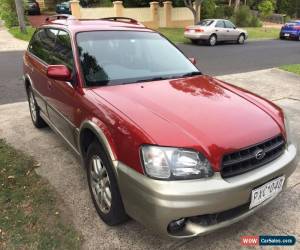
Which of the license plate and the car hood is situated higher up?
the car hood

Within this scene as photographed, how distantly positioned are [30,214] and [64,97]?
126cm

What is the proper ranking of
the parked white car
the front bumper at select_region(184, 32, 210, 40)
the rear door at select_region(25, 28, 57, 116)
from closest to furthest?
1. the rear door at select_region(25, 28, 57, 116)
2. the front bumper at select_region(184, 32, 210, 40)
3. the parked white car

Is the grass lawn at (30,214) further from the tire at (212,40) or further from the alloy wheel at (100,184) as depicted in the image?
the tire at (212,40)

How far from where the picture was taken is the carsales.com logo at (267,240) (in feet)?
9.55

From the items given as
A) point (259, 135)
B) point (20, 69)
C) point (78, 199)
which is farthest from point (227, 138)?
point (20, 69)

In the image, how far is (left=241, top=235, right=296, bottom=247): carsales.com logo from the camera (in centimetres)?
291

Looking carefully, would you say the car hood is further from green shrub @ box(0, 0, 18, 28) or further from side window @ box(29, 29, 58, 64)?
green shrub @ box(0, 0, 18, 28)

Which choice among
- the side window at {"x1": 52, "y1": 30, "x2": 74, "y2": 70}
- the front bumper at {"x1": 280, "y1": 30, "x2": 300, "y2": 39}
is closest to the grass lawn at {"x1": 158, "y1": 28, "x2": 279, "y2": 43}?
the front bumper at {"x1": 280, "y1": 30, "x2": 300, "y2": 39}

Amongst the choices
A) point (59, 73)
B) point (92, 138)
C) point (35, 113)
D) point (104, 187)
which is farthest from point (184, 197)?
point (35, 113)

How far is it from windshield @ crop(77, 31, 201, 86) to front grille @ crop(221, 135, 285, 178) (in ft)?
4.63

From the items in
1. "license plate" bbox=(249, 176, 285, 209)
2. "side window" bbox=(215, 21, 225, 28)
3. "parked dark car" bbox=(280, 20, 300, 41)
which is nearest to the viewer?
"license plate" bbox=(249, 176, 285, 209)

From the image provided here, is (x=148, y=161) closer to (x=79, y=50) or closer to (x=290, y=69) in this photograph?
(x=79, y=50)

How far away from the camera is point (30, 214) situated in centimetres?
330

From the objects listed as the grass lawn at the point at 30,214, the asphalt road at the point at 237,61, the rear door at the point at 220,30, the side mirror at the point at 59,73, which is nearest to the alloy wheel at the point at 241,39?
the rear door at the point at 220,30
